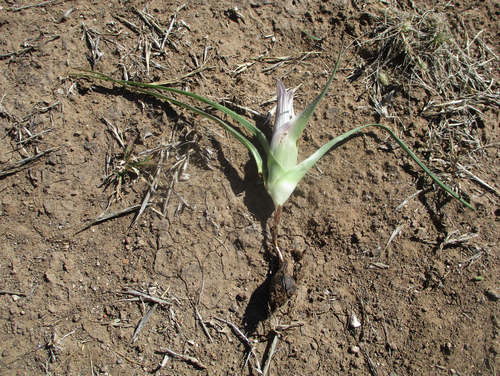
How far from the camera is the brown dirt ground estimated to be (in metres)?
1.66

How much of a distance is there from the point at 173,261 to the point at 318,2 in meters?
1.88

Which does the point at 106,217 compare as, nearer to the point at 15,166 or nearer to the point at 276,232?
the point at 15,166

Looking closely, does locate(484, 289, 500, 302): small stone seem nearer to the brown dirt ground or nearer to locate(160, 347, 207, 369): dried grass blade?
Result: the brown dirt ground

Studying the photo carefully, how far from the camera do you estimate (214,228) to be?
1.77 metres

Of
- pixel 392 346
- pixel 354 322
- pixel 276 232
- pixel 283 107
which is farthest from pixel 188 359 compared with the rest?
pixel 283 107

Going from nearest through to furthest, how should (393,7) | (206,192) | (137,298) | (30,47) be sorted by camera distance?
1. (137,298)
2. (206,192)
3. (30,47)
4. (393,7)

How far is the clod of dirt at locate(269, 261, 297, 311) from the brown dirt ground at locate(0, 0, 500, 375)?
0.39 ft

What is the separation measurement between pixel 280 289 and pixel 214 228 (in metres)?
0.48

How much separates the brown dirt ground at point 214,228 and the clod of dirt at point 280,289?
12 centimetres

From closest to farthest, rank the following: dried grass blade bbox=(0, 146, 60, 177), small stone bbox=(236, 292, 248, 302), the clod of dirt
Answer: the clod of dirt, small stone bbox=(236, 292, 248, 302), dried grass blade bbox=(0, 146, 60, 177)

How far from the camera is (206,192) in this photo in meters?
1.81

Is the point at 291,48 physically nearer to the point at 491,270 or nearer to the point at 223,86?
the point at 223,86

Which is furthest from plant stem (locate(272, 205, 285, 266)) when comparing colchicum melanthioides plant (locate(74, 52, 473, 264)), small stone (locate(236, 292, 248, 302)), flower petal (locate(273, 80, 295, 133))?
flower petal (locate(273, 80, 295, 133))

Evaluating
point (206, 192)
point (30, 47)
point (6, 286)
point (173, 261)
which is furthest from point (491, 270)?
point (30, 47)
